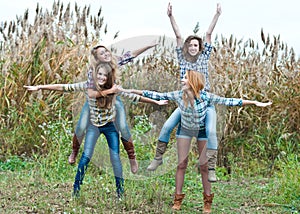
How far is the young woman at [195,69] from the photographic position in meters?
5.02

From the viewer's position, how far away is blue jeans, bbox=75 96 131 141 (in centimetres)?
516

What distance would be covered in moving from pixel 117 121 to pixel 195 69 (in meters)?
0.85

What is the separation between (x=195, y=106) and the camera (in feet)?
16.4

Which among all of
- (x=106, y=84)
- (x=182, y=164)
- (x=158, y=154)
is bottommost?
(x=182, y=164)

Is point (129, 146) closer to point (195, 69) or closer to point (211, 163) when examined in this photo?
point (211, 163)

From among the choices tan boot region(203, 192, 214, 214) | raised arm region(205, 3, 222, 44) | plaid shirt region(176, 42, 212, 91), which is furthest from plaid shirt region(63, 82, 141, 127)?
tan boot region(203, 192, 214, 214)

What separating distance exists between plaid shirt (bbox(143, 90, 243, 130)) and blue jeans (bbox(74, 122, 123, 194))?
51 centimetres

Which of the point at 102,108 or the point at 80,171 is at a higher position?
the point at 102,108

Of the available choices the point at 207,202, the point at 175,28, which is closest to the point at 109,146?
the point at 207,202

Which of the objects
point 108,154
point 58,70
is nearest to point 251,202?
point 108,154

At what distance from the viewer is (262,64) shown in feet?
28.5

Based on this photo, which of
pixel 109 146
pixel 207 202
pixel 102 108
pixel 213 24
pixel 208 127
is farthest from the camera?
pixel 213 24

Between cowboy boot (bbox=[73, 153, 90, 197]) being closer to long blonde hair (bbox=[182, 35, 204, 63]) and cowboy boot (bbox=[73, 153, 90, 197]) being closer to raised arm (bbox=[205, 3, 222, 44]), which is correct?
long blonde hair (bbox=[182, 35, 204, 63])

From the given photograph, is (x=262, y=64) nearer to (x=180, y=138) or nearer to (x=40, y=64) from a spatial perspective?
(x=40, y=64)
